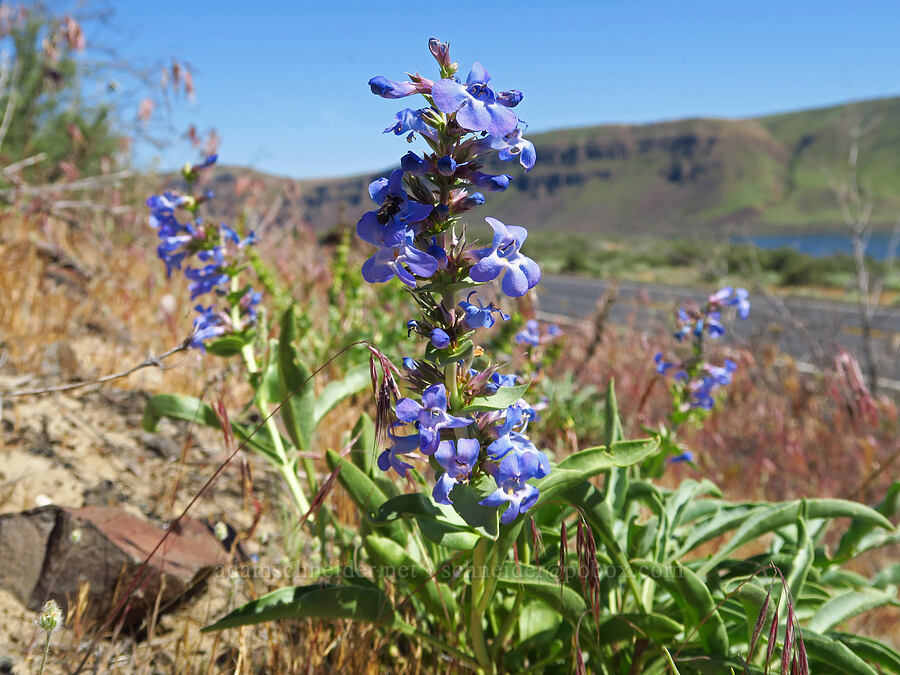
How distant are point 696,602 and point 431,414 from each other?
106 cm

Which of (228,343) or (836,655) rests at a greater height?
(228,343)

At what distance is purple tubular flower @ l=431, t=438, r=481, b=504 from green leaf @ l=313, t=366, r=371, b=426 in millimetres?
1204

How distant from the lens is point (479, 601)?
191 centimetres

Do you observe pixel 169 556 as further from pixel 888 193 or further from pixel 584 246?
pixel 888 193

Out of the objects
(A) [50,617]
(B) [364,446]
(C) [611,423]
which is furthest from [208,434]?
(C) [611,423]

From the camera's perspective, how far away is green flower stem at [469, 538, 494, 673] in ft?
5.93

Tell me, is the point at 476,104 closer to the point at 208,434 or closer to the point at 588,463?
the point at 588,463

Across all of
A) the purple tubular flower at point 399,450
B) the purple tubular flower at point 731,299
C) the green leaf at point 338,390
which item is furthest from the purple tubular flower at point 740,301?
the purple tubular flower at point 399,450

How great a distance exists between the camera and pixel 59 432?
11.1 feet

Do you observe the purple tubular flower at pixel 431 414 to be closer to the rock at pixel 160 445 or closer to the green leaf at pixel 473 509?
the green leaf at pixel 473 509

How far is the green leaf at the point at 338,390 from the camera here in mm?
2615

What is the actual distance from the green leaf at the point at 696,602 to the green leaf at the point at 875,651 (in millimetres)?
482

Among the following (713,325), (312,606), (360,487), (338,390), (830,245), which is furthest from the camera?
(830,245)

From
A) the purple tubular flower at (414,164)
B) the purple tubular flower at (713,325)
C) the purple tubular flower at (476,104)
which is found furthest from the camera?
the purple tubular flower at (713,325)
